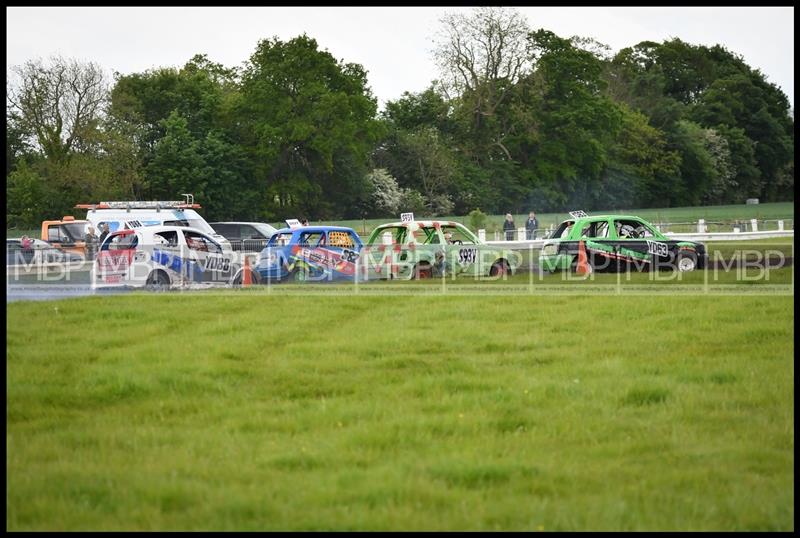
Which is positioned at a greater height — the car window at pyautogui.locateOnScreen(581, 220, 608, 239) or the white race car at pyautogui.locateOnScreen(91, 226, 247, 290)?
the car window at pyautogui.locateOnScreen(581, 220, 608, 239)

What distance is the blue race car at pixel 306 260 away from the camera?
2250 cm

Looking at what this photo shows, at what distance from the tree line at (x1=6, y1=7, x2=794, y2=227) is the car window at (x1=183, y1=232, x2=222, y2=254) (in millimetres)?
36229

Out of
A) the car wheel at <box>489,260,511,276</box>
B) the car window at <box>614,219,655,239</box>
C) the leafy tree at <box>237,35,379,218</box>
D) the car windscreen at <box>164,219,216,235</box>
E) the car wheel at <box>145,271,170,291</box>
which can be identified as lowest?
the car wheel at <box>145,271,170,291</box>

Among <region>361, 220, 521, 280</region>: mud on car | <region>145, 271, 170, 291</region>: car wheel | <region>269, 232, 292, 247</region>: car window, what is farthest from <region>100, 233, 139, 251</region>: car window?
<region>361, 220, 521, 280</region>: mud on car

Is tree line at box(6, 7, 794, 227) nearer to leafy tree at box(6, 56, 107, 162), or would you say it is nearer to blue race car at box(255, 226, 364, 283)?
leafy tree at box(6, 56, 107, 162)

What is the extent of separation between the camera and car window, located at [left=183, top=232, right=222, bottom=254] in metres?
23.2

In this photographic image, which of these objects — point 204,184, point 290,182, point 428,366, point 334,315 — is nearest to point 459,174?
point 290,182

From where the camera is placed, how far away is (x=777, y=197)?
356ft

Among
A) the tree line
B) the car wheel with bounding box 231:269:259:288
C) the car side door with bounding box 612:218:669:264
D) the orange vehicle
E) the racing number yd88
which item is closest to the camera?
the car wheel with bounding box 231:269:259:288

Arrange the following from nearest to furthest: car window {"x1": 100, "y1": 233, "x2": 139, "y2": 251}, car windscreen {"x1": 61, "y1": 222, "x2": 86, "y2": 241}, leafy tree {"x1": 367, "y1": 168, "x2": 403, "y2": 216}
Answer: car window {"x1": 100, "y1": 233, "x2": 139, "y2": 251} < car windscreen {"x1": 61, "y1": 222, "x2": 86, "y2": 241} < leafy tree {"x1": 367, "y1": 168, "x2": 403, "y2": 216}

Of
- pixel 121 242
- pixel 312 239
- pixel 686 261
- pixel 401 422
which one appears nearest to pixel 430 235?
pixel 312 239

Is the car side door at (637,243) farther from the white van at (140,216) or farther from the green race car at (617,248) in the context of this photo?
the white van at (140,216)

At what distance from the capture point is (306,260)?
74.3 ft

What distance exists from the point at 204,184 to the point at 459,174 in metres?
20.6
